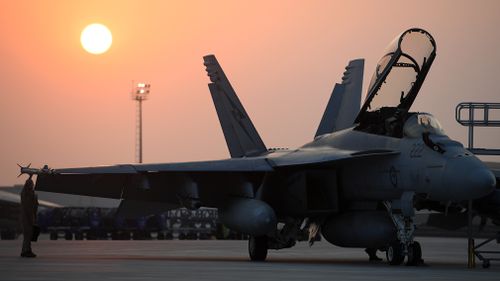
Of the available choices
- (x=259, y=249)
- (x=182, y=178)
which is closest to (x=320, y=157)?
(x=259, y=249)

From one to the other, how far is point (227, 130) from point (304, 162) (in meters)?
4.75

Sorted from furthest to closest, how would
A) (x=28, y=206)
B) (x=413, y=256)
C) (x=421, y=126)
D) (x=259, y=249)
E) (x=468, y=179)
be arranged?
(x=28, y=206) → (x=259, y=249) → (x=421, y=126) → (x=413, y=256) → (x=468, y=179)

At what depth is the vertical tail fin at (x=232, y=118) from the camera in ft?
73.7

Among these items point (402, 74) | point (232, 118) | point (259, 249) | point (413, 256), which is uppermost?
point (402, 74)

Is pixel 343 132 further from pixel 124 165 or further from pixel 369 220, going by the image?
pixel 124 165

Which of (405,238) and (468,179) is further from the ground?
(468,179)

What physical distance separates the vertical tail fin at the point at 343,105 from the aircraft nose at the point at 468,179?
641 centimetres

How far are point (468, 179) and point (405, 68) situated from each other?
3337mm

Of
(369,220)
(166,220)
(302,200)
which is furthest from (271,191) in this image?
(166,220)

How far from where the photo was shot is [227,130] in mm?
22797

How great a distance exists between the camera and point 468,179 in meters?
15.9

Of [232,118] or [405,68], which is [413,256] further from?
[232,118]

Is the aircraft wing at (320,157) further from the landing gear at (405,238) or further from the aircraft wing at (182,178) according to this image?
the landing gear at (405,238)

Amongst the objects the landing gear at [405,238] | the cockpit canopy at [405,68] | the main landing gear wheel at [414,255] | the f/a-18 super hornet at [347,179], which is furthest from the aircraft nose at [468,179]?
the cockpit canopy at [405,68]
